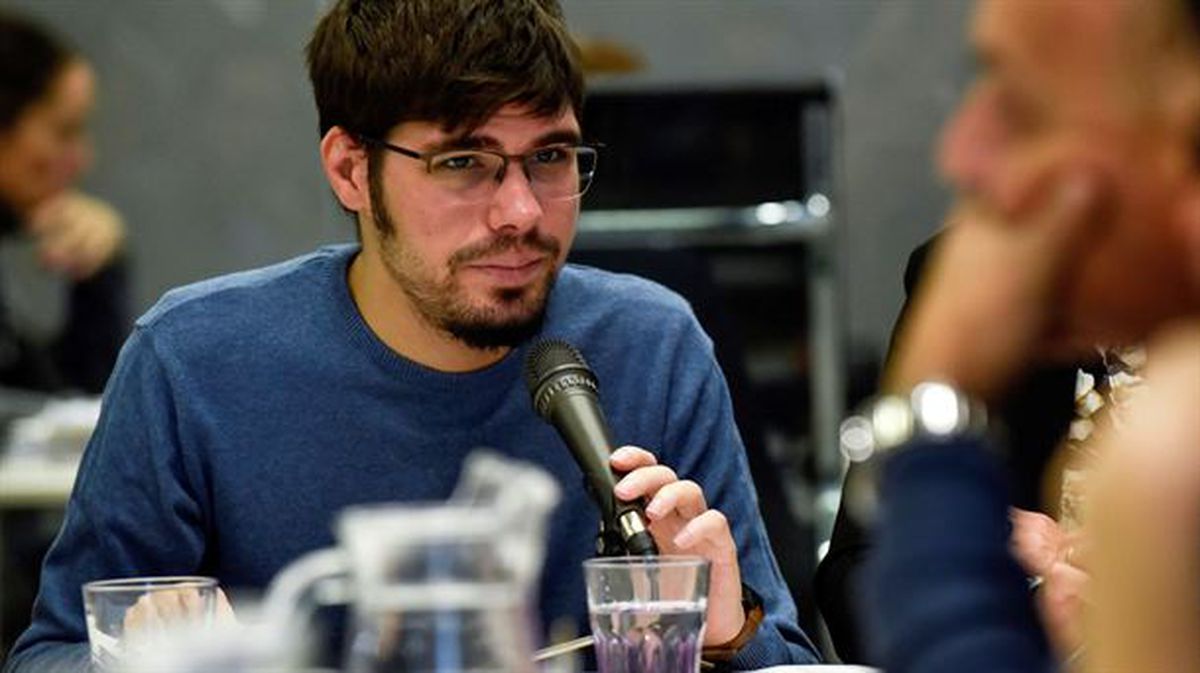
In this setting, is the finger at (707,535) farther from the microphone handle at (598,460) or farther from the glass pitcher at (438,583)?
the glass pitcher at (438,583)

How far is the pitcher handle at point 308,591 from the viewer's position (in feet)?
2.98

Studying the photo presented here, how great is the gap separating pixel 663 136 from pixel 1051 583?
A: 306 centimetres

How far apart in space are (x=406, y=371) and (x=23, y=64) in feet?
12.0

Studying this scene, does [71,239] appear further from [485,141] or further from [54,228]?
[485,141]

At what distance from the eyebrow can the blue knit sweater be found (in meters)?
0.20

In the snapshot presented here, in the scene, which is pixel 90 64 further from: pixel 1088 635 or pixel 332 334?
pixel 1088 635

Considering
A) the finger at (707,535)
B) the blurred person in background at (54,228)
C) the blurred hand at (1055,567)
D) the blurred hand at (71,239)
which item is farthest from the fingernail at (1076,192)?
the blurred hand at (71,239)

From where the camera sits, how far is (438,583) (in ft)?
2.99

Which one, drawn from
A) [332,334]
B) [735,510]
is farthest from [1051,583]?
[332,334]

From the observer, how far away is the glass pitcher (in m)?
0.90

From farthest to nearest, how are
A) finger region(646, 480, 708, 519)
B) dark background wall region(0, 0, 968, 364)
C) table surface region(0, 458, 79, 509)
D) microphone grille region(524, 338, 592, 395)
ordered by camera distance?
dark background wall region(0, 0, 968, 364), table surface region(0, 458, 79, 509), microphone grille region(524, 338, 592, 395), finger region(646, 480, 708, 519)

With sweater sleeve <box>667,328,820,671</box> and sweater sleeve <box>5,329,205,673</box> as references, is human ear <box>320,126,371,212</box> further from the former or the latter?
sweater sleeve <box>667,328,820,671</box>

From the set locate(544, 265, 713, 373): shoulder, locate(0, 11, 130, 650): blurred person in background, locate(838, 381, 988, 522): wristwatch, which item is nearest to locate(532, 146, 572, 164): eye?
locate(544, 265, 713, 373): shoulder

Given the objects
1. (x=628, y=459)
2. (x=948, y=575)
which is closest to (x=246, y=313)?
(x=628, y=459)
